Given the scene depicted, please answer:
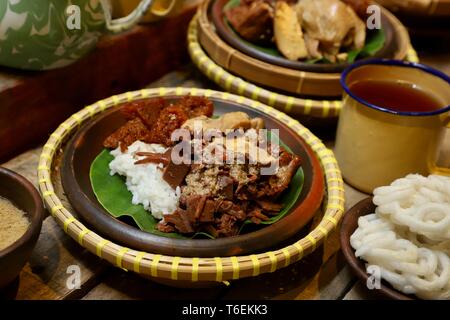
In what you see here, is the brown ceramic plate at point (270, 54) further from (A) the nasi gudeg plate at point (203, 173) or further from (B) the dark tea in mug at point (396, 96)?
(A) the nasi gudeg plate at point (203, 173)

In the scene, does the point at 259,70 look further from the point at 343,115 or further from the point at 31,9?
the point at 31,9

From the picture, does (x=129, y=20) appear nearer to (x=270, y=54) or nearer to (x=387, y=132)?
(x=270, y=54)

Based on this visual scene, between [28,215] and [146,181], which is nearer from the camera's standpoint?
[28,215]

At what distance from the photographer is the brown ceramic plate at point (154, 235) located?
1514mm

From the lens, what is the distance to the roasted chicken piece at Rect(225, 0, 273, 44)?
2.44m

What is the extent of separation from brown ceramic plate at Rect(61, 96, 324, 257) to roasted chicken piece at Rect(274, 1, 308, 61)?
450 millimetres

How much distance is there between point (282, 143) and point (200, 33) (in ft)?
2.73

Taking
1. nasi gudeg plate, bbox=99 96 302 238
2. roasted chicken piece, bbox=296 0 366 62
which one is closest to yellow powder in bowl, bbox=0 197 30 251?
nasi gudeg plate, bbox=99 96 302 238

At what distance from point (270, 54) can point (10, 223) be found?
1.40 m

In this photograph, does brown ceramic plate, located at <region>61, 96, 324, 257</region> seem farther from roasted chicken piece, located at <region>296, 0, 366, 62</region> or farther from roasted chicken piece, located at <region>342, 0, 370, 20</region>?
roasted chicken piece, located at <region>342, 0, 370, 20</region>

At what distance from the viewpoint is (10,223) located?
1537 mm

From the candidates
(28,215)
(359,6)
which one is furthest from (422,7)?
(28,215)

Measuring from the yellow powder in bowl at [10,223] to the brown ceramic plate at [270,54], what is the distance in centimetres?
127

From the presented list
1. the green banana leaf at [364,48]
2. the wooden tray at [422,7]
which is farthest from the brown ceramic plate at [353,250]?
the wooden tray at [422,7]
